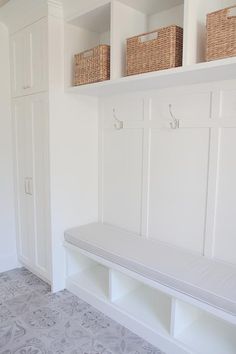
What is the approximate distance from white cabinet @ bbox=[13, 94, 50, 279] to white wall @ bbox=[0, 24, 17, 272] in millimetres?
102

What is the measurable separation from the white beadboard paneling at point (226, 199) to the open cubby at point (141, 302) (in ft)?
1.83

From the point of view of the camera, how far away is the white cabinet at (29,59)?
2.33 m

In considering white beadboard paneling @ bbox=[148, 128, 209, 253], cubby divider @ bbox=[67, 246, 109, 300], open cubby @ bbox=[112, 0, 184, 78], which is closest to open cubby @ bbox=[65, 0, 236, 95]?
open cubby @ bbox=[112, 0, 184, 78]

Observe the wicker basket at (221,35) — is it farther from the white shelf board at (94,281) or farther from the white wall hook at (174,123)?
the white shelf board at (94,281)

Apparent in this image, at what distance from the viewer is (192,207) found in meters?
2.04

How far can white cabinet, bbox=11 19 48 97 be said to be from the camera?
2.33 m

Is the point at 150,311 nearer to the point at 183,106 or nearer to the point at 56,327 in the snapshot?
the point at 56,327

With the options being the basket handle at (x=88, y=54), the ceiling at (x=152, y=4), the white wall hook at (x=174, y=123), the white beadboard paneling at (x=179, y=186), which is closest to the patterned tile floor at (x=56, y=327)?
the white beadboard paneling at (x=179, y=186)

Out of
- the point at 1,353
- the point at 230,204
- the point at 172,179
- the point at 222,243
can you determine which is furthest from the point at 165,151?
the point at 1,353

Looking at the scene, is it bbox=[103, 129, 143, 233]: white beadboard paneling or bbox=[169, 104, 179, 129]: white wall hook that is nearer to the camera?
bbox=[169, 104, 179, 129]: white wall hook

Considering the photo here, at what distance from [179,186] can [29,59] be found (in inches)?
63.0

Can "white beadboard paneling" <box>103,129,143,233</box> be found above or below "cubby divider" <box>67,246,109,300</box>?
above

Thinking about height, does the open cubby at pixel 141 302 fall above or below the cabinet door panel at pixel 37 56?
below

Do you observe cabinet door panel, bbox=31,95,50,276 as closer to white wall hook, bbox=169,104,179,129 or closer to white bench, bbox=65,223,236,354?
white bench, bbox=65,223,236,354
